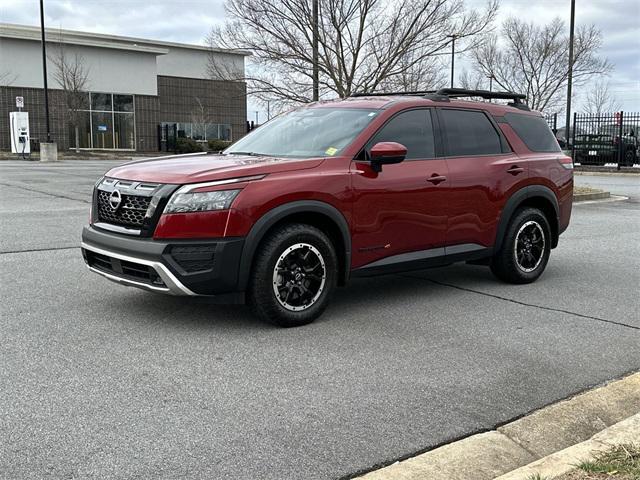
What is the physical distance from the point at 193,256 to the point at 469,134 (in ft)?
10.4

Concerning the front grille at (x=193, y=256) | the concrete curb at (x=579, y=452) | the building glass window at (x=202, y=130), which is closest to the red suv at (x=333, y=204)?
the front grille at (x=193, y=256)

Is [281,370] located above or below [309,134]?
below

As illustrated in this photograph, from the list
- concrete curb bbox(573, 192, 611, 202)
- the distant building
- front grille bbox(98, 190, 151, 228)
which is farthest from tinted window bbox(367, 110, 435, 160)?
the distant building

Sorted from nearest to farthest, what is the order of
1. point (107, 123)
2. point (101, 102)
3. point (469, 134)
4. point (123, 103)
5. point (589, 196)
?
point (469, 134), point (589, 196), point (101, 102), point (107, 123), point (123, 103)

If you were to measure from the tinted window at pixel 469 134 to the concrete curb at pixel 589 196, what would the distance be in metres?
10.1

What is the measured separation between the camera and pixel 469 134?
22.0 ft

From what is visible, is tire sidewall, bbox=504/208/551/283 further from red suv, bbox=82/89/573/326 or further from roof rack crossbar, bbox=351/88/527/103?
roof rack crossbar, bbox=351/88/527/103

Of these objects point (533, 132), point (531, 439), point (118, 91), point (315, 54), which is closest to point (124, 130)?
point (118, 91)

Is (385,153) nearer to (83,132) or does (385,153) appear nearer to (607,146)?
(607,146)

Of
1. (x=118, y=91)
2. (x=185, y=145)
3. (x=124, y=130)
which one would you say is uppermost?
(x=118, y=91)

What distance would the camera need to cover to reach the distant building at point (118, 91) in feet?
140

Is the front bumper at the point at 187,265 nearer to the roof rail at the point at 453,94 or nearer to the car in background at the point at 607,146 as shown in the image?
the roof rail at the point at 453,94

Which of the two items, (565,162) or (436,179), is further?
(565,162)

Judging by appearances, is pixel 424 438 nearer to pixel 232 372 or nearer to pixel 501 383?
pixel 501 383
